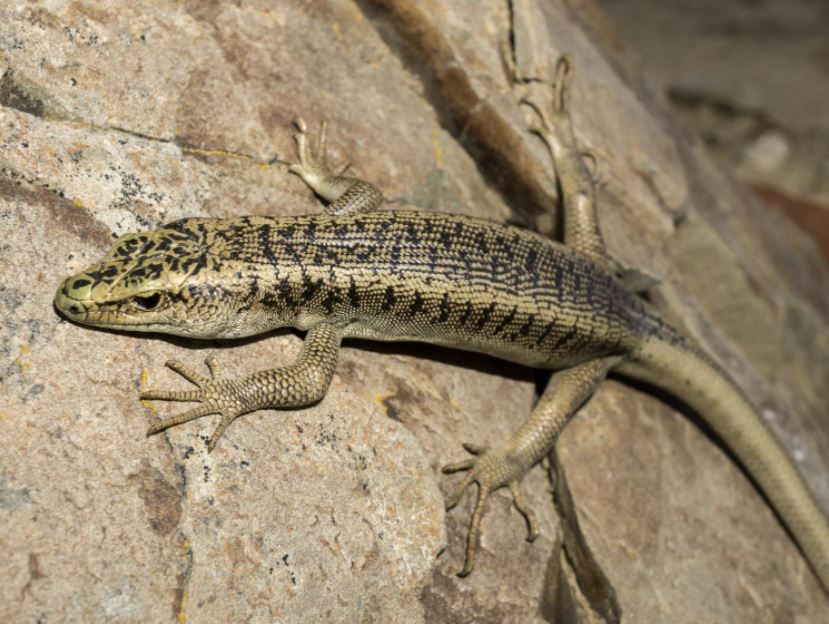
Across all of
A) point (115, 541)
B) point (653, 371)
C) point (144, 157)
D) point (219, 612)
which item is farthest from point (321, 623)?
point (653, 371)

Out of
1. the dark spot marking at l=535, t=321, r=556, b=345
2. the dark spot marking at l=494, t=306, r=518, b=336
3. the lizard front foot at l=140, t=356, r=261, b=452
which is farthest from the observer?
the dark spot marking at l=535, t=321, r=556, b=345

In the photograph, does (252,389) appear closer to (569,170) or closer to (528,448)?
(528,448)

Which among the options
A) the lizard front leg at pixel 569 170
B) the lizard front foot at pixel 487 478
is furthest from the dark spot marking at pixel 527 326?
the lizard front leg at pixel 569 170

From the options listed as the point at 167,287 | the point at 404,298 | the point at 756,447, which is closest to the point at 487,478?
the point at 404,298

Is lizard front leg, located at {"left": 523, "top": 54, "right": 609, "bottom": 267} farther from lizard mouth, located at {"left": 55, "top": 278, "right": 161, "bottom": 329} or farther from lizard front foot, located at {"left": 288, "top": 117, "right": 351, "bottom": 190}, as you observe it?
lizard mouth, located at {"left": 55, "top": 278, "right": 161, "bottom": 329}

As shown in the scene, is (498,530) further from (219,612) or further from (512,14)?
(512,14)

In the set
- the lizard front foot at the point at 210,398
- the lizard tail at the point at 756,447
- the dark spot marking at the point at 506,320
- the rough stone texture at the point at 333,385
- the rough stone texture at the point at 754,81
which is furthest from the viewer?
the rough stone texture at the point at 754,81

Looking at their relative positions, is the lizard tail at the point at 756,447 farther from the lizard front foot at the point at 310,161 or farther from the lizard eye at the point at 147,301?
the lizard eye at the point at 147,301

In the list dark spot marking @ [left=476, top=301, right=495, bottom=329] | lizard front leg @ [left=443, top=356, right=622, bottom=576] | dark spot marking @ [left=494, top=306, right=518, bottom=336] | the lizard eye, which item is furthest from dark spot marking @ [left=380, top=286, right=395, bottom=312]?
the lizard eye
